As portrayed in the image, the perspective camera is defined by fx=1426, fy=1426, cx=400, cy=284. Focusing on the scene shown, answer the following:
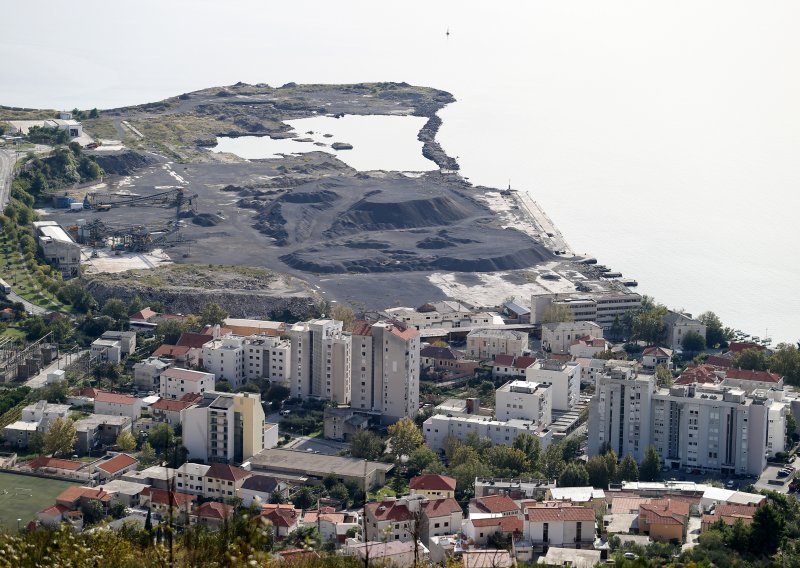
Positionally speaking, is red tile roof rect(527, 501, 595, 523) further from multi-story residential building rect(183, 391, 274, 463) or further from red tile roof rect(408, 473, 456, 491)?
multi-story residential building rect(183, 391, 274, 463)

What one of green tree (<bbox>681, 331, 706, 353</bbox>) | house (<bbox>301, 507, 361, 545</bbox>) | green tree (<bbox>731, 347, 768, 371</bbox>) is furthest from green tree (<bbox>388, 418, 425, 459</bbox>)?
green tree (<bbox>681, 331, 706, 353</bbox>)

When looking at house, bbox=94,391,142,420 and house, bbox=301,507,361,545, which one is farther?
house, bbox=94,391,142,420

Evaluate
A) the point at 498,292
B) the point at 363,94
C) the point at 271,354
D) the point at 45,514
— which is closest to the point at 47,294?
the point at 271,354

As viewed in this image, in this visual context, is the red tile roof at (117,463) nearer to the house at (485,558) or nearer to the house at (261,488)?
the house at (261,488)

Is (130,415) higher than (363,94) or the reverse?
the reverse

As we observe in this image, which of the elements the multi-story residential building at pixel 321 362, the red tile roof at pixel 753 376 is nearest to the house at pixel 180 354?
the multi-story residential building at pixel 321 362

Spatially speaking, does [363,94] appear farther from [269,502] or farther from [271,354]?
[269,502]
